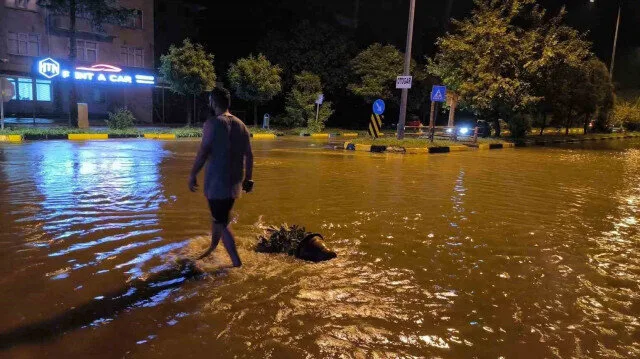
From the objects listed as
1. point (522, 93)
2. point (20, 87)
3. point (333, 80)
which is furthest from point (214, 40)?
point (522, 93)

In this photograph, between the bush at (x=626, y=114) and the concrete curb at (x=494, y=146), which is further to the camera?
the bush at (x=626, y=114)

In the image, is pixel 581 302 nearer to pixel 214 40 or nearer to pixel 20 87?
pixel 20 87

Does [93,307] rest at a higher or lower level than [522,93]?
lower

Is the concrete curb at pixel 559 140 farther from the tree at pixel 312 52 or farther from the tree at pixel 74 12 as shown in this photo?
the tree at pixel 74 12

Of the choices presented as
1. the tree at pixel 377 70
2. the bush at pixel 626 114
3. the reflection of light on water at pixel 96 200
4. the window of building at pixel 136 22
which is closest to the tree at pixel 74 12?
the window of building at pixel 136 22

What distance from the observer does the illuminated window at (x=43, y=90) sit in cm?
3172

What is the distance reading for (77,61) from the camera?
31.8 m

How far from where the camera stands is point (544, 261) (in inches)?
226

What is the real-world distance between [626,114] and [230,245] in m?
54.9

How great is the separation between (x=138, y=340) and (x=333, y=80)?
1405 inches

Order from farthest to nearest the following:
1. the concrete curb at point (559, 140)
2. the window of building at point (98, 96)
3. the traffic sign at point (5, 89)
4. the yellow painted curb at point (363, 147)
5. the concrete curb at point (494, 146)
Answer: the window of building at point (98, 96)
the concrete curb at point (559, 140)
the concrete curb at point (494, 146)
the traffic sign at point (5, 89)
the yellow painted curb at point (363, 147)

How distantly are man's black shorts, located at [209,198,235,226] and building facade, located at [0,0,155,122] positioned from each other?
2621 cm

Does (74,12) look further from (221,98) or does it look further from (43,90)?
(221,98)

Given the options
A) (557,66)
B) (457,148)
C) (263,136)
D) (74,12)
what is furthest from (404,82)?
(74,12)
